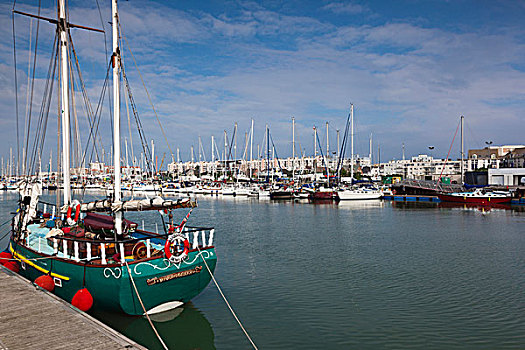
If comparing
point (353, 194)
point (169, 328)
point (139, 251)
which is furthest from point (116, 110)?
point (353, 194)

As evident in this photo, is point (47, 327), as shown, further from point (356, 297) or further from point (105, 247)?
point (356, 297)

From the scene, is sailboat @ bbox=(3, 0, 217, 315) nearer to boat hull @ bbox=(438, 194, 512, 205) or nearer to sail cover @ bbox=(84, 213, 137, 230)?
sail cover @ bbox=(84, 213, 137, 230)

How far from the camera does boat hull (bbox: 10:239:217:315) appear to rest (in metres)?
10.8

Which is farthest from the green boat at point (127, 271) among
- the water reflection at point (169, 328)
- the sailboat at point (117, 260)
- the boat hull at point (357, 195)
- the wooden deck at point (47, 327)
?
the boat hull at point (357, 195)

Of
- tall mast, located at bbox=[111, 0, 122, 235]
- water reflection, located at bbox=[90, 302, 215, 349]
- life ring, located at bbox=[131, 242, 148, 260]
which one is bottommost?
water reflection, located at bbox=[90, 302, 215, 349]

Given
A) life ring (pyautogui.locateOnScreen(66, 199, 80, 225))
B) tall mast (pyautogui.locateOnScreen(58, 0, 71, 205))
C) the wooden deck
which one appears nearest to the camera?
Answer: the wooden deck

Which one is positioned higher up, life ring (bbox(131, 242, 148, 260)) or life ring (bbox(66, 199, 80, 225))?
life ring (bbox(66, 199, 80, 225))

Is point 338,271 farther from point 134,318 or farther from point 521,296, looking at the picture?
point 134,318

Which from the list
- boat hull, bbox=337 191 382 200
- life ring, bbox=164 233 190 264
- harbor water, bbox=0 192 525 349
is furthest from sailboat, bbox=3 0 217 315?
boat hull, bbox=337 191 382 200

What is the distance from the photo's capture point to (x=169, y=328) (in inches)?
461

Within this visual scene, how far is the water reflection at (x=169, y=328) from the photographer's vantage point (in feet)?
35.7

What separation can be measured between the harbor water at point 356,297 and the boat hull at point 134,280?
901mm

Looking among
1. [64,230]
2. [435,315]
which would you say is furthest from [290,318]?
[64,230]

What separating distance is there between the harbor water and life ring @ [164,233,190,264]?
2.15 metres
